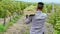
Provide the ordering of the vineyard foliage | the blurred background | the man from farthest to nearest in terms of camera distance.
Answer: the vineyard foliage < the blurred background < the man

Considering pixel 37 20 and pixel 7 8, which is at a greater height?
pixel 37 20

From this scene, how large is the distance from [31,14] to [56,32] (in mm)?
5269

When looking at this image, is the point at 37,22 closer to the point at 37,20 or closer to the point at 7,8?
the point at 37,20

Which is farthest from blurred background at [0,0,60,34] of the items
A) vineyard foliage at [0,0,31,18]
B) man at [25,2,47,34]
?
man at [25,2,47,34]

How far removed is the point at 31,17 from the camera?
4.24 m

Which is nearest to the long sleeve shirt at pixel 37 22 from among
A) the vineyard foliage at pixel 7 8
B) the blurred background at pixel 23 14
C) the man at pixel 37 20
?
the man at pixel 37 20

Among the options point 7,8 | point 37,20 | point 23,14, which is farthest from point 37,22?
point 7,8

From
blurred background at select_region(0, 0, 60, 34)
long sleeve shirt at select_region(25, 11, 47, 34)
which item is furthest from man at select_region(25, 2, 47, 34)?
blurred background at select_region(0, 0, 60, 34)

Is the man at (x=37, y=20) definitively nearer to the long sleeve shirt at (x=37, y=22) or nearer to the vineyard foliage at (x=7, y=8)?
the long sleeve shirt at (x=37, y=22)

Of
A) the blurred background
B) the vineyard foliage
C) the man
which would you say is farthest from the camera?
the vineyard foliage

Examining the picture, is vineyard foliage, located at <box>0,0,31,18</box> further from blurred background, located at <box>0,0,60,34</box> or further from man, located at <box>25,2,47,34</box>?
man, located at <box>25,2,47,34</box>

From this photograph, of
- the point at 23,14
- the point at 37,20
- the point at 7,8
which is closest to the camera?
the point at 37,20

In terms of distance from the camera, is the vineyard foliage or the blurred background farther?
the vineyard foliage

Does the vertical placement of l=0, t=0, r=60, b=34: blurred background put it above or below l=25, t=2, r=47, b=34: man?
below
